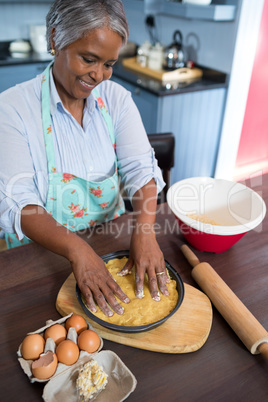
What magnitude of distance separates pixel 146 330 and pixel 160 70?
2.43 m

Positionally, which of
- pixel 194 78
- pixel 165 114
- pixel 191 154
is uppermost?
pixel 194 78

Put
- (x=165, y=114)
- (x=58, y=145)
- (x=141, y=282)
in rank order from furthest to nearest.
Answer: (x=165, y=114) → (x=58, y=145) → (x=141, y=282)

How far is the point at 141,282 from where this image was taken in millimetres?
967

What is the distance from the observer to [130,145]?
1361 millimetres

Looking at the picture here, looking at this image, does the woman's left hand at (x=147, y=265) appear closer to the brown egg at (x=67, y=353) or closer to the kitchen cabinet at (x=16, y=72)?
the brown egg at (x=67, y=353)

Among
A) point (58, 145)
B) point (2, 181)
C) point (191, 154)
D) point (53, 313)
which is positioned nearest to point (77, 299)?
point (53, 313)

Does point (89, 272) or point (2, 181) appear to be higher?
point (2, 181)

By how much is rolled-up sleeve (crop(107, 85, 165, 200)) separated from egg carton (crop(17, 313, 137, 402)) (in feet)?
2.20

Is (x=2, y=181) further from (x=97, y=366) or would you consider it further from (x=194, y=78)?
(x=194, y=78)

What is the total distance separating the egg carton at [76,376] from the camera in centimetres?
71

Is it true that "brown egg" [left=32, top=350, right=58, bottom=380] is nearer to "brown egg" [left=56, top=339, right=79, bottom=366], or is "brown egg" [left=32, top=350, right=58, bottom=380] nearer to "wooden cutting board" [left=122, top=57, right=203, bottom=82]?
"brown egg" [left=56, top=339, right=79, bottom=366]

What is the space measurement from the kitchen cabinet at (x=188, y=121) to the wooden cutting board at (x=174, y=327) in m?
1.89

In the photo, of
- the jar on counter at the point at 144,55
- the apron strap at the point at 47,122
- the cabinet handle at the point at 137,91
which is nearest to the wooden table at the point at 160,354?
the apron strap at the point at 47,122

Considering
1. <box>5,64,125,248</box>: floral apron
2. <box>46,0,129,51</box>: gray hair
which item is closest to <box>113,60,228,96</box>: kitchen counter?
<box>5,64,125,248</box>: floral apron
